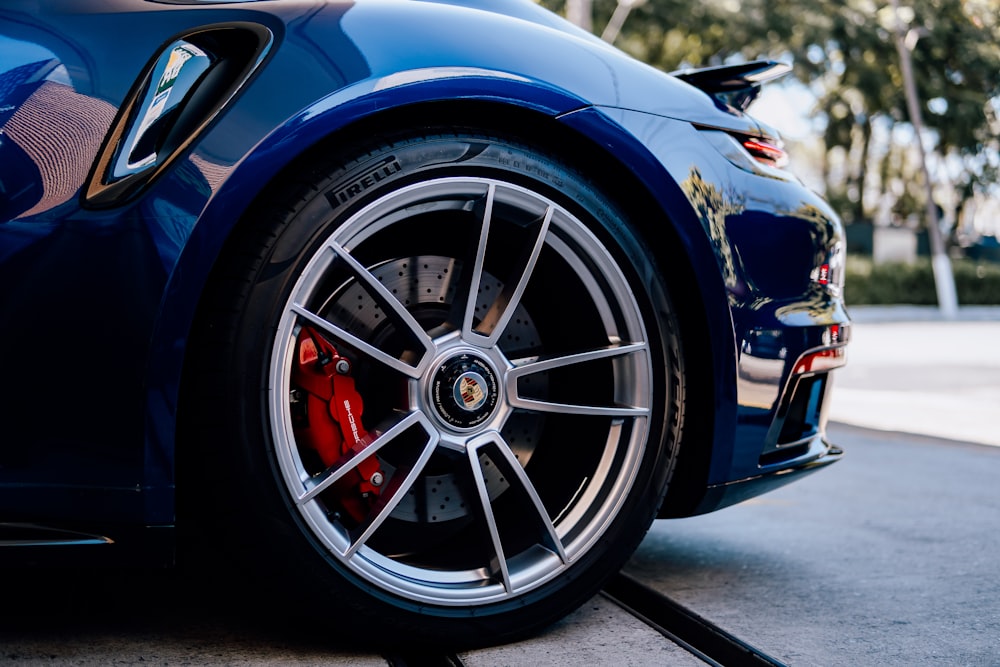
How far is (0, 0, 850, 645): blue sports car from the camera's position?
159 cm

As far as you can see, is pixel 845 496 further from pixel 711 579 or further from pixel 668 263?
pixel 668 263

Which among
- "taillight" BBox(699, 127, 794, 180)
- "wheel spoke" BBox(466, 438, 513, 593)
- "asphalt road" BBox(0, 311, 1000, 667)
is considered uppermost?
"taillight" BBox(699, 127, 794, 180)

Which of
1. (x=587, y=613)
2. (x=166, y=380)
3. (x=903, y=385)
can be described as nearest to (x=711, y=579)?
(x=587, y=613)

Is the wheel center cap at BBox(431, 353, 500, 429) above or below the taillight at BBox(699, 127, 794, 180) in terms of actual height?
below

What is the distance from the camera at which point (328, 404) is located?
1883 mm

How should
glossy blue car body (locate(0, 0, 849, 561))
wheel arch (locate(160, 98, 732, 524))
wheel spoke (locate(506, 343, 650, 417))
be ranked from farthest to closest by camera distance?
wheel spoke (locate(506, 343, 650, 417)), wheel arch (locate(160, 98, 732, 524)), glossy blue car body (locate(0, 0, 849, 561))

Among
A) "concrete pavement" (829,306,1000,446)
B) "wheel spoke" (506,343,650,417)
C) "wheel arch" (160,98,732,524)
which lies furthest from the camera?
"concrete pavement" (829,306,1000,446)

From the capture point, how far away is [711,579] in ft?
8.16

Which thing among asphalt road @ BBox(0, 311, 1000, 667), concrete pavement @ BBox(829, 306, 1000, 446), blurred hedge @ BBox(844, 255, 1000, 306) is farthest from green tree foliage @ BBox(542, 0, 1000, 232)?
asphalt road @ BBox(0, 311, 1000, 667)

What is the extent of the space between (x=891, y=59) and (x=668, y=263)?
2742cm

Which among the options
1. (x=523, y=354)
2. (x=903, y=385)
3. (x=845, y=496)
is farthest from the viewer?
(x=903, y=385)

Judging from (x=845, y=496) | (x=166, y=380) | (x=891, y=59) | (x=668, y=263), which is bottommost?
(x=845, y=496)

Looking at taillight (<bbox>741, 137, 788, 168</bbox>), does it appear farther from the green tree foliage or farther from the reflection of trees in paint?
the green tree foliage

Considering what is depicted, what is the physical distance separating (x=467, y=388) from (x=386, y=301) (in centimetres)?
22
